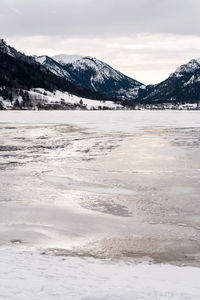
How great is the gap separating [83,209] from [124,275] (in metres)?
5.38

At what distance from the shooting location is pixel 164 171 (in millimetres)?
18578

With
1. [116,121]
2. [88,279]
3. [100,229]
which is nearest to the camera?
[88,279]

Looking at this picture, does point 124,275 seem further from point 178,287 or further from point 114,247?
point 114,247

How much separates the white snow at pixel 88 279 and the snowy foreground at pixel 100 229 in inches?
0.6

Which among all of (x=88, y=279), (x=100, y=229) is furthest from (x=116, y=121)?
(x=88, y=279)

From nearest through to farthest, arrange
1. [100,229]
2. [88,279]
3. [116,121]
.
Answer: [88,279] → [100,229] → [116,121]

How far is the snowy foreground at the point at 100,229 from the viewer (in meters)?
6.57

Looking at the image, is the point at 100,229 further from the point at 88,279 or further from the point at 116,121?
the point at 116,121

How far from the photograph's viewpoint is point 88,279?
22.5 feet

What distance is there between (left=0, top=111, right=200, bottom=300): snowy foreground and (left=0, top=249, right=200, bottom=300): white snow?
0.6 inches

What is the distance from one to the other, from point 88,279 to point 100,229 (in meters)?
3.59

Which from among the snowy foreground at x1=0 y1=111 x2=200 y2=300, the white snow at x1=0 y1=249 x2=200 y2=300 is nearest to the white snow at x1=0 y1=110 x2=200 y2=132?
the snowy foreground at x1=0 y1=111 x2=200 y2=300

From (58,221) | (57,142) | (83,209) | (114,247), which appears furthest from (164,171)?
(57,142)

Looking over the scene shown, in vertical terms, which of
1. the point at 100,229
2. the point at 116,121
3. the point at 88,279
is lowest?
the point at 100,229
